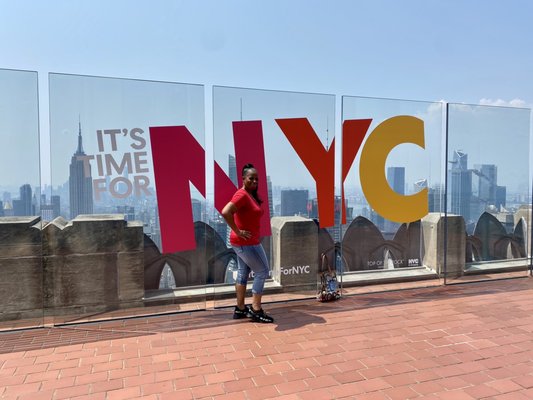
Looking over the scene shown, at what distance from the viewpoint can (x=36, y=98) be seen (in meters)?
4.16

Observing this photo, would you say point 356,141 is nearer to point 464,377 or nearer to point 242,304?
point 242,304

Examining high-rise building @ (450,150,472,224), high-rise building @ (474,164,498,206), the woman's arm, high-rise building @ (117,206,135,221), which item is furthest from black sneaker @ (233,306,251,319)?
high-rise building @ (474,164,498,206)

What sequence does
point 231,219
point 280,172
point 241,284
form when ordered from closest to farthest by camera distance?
point 231,219
point 241,284
point 280,172

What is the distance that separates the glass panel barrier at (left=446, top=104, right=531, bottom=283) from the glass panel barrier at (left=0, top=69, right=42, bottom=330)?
526 centimetres

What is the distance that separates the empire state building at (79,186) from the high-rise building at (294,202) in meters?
2.25

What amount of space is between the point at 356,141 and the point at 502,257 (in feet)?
11.1

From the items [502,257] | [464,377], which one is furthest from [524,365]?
[502,257]

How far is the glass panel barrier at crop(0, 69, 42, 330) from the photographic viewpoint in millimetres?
4098

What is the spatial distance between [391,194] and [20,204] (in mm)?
4559

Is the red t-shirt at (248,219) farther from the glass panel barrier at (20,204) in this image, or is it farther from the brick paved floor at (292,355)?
the glass panel barrier at (20,204)

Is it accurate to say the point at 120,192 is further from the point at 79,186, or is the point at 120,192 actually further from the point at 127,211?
the point at 79,186

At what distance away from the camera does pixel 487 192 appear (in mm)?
6332

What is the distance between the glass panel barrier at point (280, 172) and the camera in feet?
16.1

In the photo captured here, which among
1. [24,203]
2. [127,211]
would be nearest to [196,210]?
[127,211]
